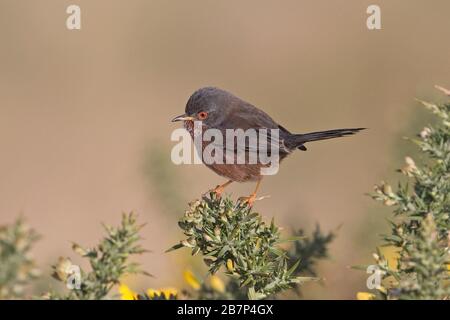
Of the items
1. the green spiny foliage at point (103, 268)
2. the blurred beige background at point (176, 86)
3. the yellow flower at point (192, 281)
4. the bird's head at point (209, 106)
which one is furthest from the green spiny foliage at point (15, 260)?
the blurred beige background at point (176, 86)

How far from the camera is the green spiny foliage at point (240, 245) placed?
2.71 metres

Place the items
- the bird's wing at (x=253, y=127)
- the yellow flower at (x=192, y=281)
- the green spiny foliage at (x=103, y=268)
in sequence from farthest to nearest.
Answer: the bird's wing at (x=253, y=127)
the yellow flower at (x=192, y=281)
the green spiny foliage at (x=103, y=268)

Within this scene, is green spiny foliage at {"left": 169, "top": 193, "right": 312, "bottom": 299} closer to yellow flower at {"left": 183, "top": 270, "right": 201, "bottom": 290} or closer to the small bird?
yellow flower at {"left": 183, "top": 270, "right": 201, "bottom": 290}

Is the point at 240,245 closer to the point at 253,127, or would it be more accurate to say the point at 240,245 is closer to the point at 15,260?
the point at 15,260

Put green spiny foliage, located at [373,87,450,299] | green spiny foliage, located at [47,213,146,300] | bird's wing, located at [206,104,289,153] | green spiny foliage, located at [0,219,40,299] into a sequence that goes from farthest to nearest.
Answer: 1. bird's wing, located at [206,104,289,153]
2. green spiny foliage, located at [373,87,450,299]
3. green spiny foliage, located at [47,213,146,300]
4. green spiny foliage, located at [0,219,40,299]

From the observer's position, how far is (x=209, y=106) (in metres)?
5.32

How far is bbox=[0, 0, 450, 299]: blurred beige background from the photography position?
27.6 ft

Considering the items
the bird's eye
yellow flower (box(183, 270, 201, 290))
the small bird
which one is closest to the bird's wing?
the small bird

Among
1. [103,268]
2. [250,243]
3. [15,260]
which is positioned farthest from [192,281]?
[15,260]

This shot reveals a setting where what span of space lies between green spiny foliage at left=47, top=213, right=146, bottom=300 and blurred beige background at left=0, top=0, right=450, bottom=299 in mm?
4330

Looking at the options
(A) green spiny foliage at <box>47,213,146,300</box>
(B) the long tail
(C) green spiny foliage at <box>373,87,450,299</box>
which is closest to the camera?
(A) green spiny foliage at <box>47,213,146,300</box>

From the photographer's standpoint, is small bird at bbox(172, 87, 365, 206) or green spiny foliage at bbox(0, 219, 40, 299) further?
small bird at bbox(172, 87, 365, 206)

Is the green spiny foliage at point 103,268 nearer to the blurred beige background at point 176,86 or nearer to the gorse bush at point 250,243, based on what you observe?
the gorse bush at point 250,243

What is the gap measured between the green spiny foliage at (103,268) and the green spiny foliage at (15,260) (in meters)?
0.51
